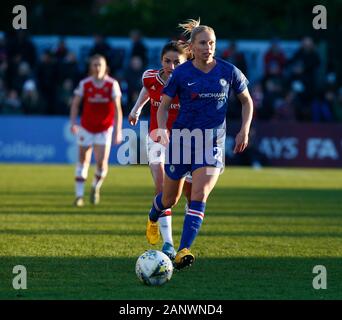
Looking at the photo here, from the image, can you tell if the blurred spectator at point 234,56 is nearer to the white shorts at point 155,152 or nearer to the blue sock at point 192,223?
the white shorts at point 155,152

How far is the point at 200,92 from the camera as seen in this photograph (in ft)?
30.9

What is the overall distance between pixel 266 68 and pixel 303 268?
19.9 m

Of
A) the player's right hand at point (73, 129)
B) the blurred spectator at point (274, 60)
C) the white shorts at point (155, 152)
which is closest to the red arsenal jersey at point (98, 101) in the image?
the player's right hand at point (73, 129)

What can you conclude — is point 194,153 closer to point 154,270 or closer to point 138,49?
point 154,270

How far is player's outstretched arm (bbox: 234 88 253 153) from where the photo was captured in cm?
938

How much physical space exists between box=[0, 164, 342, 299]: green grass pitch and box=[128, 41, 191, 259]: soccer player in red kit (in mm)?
428

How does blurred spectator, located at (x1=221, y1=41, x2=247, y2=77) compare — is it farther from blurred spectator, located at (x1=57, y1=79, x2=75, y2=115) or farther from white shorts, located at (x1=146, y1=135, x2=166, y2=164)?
white shorts, located at (x1=146, y1=135, x2=166, y2=164)

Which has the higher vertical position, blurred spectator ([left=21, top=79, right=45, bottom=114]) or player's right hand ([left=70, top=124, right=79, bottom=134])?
blurred spectator ([left=21, top=79, right=45, bottom=114])

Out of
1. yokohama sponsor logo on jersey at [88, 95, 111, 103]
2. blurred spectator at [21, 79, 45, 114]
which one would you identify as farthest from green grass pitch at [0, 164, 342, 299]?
blurred spectator at [21, 79, 45, 114]


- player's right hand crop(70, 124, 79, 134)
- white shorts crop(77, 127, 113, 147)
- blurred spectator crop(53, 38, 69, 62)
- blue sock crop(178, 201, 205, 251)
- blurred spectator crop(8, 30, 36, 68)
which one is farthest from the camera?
blurred spectator crop(8, 30, 36, 68)

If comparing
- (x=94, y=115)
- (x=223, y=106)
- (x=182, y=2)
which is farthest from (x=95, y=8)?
(x=223, y=106)

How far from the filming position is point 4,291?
320 inches
